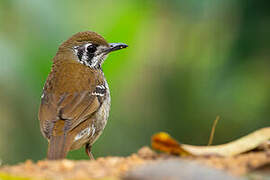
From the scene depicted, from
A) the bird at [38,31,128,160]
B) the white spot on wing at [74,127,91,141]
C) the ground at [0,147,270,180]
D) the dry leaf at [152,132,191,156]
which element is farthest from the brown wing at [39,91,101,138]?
the dry leaf at [152,132,191,156]

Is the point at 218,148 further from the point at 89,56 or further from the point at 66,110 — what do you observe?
the point at 89,56

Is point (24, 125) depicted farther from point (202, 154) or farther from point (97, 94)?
point (202, 154)

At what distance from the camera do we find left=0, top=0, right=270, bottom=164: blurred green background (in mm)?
7547

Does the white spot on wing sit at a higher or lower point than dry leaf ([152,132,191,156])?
lower

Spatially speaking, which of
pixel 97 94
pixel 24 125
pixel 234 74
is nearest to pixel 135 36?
pixel 234 74

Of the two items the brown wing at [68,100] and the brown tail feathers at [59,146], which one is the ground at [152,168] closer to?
the brown tail feathers at [59,146]

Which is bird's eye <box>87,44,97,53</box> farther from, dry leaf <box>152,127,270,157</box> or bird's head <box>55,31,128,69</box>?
dry leaf <box>152,127,270,157</box>

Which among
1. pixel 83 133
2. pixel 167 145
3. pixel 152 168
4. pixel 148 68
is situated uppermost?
pixel 152 168

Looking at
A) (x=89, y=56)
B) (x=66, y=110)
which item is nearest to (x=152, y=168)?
(x=66, y=110)

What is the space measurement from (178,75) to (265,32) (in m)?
1.78

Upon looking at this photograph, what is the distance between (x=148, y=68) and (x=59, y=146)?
4.78 meters

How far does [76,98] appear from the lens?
5715 millimetres

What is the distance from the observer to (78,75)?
6.05 metres

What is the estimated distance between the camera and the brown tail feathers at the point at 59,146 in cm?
491
